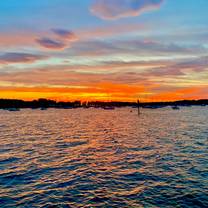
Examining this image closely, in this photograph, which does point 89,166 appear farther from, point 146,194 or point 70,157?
point 146,194

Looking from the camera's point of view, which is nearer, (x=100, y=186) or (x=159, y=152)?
(x=100, y=186)

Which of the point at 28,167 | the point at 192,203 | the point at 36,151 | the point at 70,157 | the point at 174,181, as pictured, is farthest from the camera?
the point at 36,151

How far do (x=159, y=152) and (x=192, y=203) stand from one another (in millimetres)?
17109

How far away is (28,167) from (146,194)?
14111 mm

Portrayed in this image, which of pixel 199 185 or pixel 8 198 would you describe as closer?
pixel 8 198

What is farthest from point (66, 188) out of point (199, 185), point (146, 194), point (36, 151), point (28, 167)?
point (36, 151)

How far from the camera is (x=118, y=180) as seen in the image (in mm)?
20891

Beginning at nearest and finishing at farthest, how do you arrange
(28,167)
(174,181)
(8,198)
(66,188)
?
(8,198), (66,188), (174,181), (28,167)

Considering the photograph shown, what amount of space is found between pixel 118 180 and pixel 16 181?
9.10 metres

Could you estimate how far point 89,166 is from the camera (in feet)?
85.7

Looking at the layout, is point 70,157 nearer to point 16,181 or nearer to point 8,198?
point 16,181

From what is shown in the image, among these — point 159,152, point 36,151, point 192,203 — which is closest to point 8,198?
point 192,203

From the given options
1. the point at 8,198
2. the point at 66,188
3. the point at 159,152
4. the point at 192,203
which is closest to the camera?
the point at 192,203

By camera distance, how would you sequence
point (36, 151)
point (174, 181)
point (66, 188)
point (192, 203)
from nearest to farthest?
point (192, 203)
point (66, 188)
point (174, 181)
point (36, 151)
